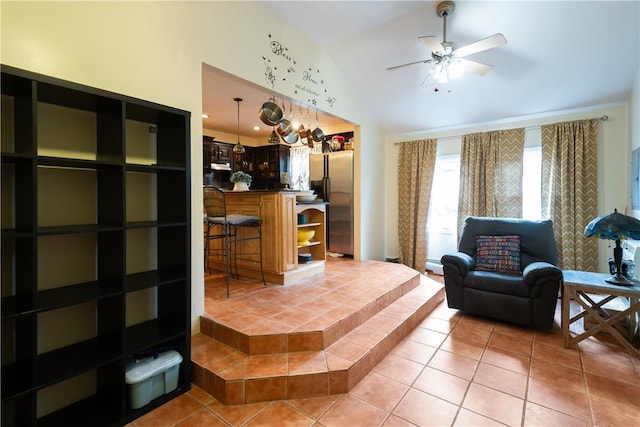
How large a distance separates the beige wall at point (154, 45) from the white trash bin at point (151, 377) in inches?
20.4

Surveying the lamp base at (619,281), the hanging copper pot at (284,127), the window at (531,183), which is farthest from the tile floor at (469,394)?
the hanging copper pot at (284,127)

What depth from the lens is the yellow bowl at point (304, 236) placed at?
3.65 m

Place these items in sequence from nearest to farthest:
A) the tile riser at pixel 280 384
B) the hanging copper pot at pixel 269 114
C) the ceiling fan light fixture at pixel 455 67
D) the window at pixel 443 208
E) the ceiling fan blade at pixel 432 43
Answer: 1. the tile riser at pixel 280 384
2. the ceiling fan blade at pixel 432 43
3. the ceiling fan light fixture at pixel 455 67
4. the hanging copper pot at pixel 269 114
5. the window at pixel 443 208

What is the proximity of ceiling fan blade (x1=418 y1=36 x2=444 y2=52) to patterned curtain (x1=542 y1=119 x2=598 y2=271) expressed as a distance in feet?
7.95

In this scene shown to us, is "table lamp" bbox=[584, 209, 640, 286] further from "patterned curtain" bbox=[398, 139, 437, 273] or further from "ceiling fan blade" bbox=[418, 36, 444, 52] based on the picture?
"patterned curtain" bbox=[398, 139, 437, 273]

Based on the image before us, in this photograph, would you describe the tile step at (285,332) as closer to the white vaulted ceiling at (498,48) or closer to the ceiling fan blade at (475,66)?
the ceiling fan blade at (475,66)

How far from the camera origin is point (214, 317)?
2383mm

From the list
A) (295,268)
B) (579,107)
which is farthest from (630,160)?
(295,268)

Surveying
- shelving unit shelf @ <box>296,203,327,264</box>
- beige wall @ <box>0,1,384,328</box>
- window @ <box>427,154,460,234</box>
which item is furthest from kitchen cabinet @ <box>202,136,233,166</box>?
window @ <box>427,154,460,234</box>

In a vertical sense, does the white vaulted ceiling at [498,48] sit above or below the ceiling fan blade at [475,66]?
above

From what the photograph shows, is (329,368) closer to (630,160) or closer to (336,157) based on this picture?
(336,157)

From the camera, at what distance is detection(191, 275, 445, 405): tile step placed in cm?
184

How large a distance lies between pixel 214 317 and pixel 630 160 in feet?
15.9

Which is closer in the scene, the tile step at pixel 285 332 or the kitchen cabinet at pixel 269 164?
the tile step at pixel 285 332
